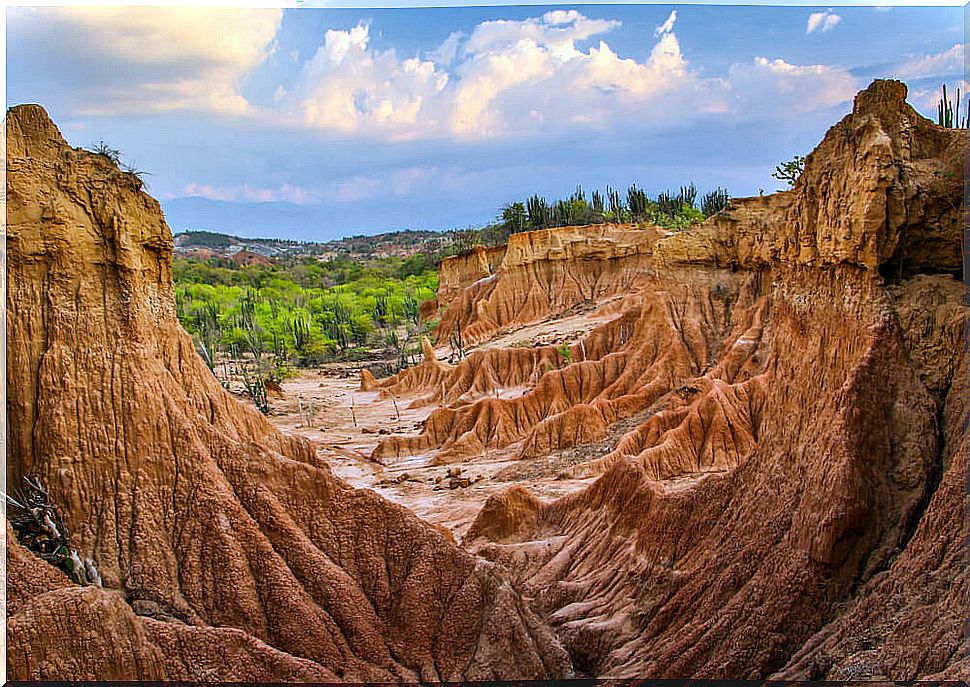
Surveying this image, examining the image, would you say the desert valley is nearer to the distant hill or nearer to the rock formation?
the rock formation

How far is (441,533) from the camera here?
8359 millimetres

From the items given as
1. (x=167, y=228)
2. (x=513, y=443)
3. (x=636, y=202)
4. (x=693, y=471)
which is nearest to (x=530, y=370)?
(x=513, y=443)

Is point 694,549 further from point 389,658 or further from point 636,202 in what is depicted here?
point 636,202

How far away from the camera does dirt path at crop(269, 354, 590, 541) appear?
16.5m

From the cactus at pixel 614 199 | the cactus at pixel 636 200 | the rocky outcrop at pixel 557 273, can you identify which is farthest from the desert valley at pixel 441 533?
the cactus at pixel 614 199

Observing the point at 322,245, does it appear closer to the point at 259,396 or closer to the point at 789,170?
the point at 259,396

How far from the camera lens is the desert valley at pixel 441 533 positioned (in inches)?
246

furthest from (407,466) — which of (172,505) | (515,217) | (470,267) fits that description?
(515,217)

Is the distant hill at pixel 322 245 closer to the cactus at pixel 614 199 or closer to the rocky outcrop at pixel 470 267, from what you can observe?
the cactus at pixel 614 199

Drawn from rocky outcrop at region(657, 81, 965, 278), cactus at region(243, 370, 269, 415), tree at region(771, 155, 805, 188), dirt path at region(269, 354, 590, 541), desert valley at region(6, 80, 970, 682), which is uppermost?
tree at region(771, 155, 805, 188)

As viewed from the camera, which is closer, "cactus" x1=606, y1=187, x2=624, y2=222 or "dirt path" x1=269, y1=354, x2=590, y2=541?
"dirt path" x1=269, y1=354, x2=590, y2=541

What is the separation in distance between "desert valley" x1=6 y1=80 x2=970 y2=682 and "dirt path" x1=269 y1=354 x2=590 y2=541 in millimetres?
5579

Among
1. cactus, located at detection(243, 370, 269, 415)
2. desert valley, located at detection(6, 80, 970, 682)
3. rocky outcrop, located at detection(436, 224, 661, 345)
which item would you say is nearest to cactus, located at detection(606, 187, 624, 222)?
rocky outcrop, located at detection(436, 224, 661, 345)

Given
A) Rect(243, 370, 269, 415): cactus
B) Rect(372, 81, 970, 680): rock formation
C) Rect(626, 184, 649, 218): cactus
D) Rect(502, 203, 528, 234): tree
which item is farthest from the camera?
Rect(502, 203, 528, 234): tree
